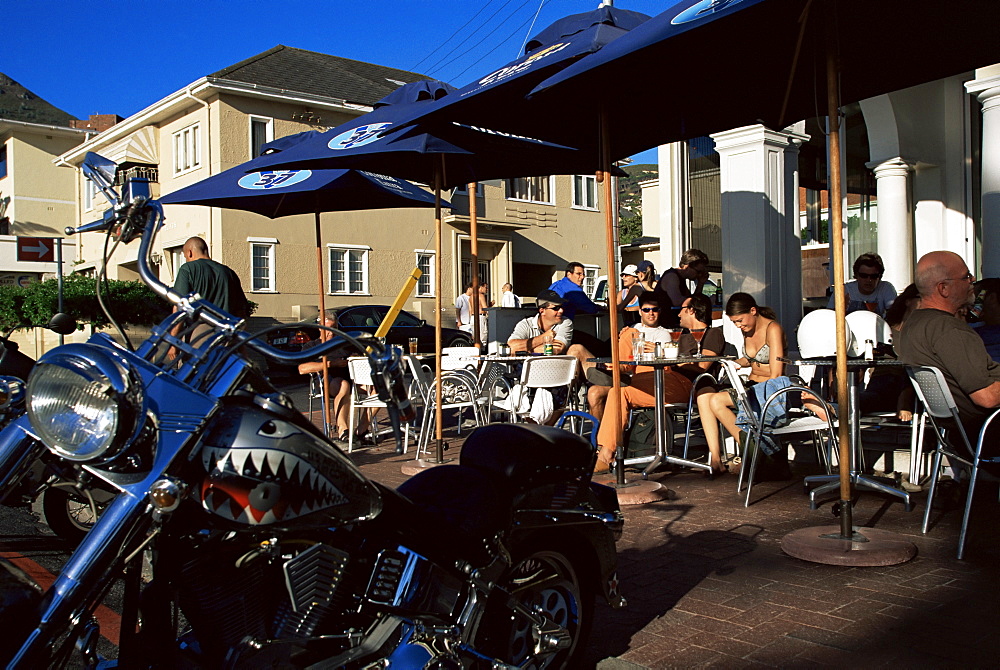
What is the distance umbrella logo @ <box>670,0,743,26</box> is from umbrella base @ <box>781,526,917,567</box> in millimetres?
2728

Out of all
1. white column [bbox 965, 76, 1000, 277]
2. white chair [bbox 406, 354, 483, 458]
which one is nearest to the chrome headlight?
white chair [bbox 406, 354, 483, 458]

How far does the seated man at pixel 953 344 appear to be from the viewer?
4570 mm

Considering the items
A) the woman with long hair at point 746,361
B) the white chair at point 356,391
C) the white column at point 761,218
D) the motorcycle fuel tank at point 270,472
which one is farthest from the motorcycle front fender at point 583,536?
the white column at point 761,218

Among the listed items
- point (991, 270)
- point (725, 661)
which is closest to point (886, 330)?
point (991, 270)

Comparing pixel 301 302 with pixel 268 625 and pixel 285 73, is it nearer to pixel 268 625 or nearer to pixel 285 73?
pixel 285 73

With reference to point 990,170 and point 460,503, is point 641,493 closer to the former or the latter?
point 460,503

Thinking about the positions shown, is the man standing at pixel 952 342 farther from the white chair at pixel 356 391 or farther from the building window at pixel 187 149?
the building window at pixel 187 149

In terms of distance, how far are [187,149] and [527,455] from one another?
87.9ft

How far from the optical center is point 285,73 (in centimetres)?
2870

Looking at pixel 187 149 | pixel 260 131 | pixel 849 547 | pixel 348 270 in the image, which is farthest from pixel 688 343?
pixel 187 149

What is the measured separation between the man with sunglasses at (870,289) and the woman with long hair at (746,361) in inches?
90.0

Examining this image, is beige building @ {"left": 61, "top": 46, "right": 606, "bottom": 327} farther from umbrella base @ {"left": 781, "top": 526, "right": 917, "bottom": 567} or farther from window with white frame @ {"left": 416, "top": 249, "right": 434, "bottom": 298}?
umbrella base @ {"left": 781, "top": 526, "right": 917, "bottom": 567}

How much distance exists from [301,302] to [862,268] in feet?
68.3

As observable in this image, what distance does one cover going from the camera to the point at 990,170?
814 cm
